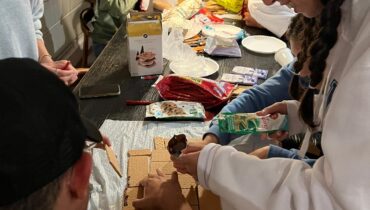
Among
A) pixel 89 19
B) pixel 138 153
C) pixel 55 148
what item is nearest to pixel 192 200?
pixel 138 153

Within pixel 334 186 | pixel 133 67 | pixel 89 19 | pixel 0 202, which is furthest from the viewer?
pixel 89 19

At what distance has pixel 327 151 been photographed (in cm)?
74

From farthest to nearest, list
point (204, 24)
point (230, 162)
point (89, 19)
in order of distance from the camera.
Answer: point (89, 19)
point (204, 24)
point (230, 162)

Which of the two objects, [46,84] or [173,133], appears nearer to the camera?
[46,84]

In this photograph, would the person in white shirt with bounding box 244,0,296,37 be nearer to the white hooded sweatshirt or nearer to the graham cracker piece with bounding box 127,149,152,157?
the graham cracker piece with bounding box 127,149,152,157

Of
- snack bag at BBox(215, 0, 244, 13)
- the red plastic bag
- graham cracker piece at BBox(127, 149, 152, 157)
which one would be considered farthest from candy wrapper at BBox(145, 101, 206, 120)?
snack bag at BBox(215, 0, 244, 13)

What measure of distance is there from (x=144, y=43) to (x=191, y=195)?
652 mm

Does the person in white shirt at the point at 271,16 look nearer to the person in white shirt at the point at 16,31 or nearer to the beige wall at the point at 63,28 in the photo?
the person in white shirt at the point at 16,31

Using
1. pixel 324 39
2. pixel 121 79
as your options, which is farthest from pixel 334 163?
pixel 121 79

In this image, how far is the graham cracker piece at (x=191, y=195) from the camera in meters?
1.08

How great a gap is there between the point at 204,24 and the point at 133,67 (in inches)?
25.3

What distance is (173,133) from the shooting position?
4.37 feet

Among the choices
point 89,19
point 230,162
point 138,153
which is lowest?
point 89,19

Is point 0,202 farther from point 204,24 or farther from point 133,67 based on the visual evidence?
point 204,24
